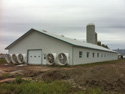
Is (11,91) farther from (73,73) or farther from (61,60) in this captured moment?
(61,60)

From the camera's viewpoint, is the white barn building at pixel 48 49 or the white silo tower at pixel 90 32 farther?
the white silo tower at pixel 90 32

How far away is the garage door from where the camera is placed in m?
19.6

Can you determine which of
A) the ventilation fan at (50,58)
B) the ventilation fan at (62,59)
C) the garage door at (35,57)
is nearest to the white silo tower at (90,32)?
the garage door at (35,57)

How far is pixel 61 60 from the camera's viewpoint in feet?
58.4

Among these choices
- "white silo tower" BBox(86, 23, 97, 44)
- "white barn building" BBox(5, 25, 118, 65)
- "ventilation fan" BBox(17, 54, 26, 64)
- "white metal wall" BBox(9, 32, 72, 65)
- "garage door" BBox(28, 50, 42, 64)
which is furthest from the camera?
"white silo tower" BBox(86, 23, 97, 44)

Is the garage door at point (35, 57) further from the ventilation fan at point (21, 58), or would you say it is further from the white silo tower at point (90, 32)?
the white silo tower at point (90, 32)

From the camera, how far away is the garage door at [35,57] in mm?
19609

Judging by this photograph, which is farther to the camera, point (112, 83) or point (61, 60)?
point (61, 60)

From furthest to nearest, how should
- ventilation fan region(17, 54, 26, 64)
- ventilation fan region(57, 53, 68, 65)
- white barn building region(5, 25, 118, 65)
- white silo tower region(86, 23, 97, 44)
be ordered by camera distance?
white silo tower region(86, 23, 97, 44)
ventilation fan region(17, 54, 26, 64)
white barn building region(5, 25, 118, 65)
ventilation fan region(57, 53, 68, 65)

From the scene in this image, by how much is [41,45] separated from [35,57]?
6.43ft

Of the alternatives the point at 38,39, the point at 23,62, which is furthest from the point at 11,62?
the point at 38,39

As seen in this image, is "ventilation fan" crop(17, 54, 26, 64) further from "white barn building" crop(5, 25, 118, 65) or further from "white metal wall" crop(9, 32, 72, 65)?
"white metal wall" crop(9, 32, 72, 65)

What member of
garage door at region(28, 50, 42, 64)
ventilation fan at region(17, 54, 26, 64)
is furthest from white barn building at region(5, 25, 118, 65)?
ventilation fan at region(17, 54, 26, 64)

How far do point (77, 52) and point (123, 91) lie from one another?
12.0 metres
